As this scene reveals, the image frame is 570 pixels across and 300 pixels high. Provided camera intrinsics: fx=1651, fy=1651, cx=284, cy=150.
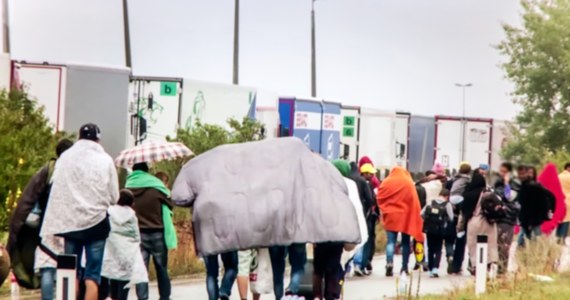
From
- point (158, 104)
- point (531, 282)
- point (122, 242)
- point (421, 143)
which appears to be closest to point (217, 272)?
point (122, 242)

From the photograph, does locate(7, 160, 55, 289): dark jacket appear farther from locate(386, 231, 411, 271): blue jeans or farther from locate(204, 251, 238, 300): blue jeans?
locate(386, 231, 411, 271): blue jeans

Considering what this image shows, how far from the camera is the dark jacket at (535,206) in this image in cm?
2548

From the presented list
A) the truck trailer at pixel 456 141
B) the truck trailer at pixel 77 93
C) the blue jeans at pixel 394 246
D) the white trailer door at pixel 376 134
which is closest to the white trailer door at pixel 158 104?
the truck trailer at pixel 77 93

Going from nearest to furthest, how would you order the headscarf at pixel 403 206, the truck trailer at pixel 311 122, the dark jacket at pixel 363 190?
the dark jacket at pixel 363 190 → the headscarf at pixel 403 206 → the truck trailer at pixel 311 122

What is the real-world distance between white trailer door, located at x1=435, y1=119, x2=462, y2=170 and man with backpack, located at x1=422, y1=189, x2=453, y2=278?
26389 millimetres

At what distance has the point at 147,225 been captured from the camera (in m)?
17.4

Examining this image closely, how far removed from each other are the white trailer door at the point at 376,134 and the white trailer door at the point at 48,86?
13.2m

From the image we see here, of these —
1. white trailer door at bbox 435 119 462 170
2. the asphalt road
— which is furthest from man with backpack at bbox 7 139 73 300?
white trailer door at bbox 435 119 462 170

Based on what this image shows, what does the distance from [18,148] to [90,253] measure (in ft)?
38.7

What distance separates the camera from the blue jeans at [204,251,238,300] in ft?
54.3

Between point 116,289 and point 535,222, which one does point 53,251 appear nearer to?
point 116,289

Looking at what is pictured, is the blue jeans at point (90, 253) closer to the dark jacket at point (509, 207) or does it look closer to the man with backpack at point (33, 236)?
the man with backpack at point (33, 236)

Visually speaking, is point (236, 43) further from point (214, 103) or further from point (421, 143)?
point (214, 103)

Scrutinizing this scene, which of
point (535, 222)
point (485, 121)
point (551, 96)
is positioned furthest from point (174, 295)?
point (551, 96)
